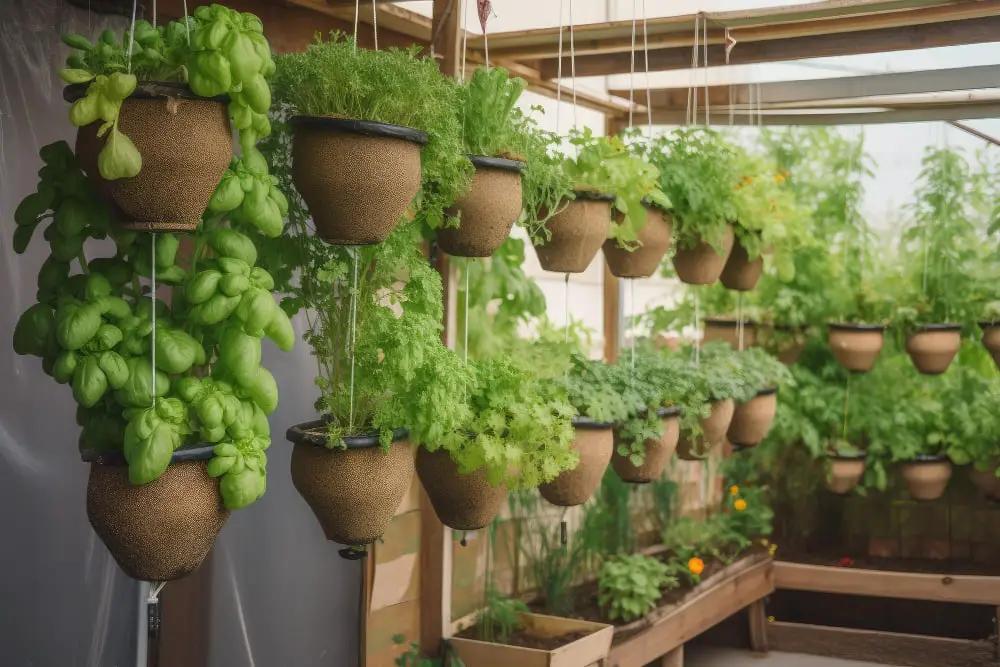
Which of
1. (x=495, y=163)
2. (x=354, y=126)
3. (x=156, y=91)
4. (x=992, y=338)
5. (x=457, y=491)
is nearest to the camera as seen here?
(x=156, y=91)

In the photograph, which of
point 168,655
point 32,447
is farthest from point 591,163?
point 168,655

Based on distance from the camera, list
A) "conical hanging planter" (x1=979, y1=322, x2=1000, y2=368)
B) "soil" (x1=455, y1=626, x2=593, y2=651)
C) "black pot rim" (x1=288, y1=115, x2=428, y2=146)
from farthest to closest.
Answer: "conical hanging planter" (x1=979, y1=322, x2=1000, y2=368) < "soil" (x1=455, y1=626, x2=593, y2=651) < "black pot rim" (x1=288, y1=115, x2=428, y2=146)

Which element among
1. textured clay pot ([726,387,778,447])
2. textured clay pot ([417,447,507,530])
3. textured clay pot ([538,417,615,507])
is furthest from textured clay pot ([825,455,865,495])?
textured clay pot ([417,447,507,530])

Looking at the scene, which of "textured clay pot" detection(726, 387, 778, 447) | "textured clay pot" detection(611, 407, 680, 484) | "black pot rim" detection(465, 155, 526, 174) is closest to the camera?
"black pot rim" detection(465, 155, 526, 174)

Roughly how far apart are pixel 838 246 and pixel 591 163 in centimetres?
293

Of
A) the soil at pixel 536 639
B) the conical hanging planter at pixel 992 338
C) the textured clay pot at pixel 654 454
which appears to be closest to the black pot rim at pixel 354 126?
the textured clay pot at pixel 654 454

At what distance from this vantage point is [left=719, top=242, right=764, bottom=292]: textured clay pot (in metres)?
3.86

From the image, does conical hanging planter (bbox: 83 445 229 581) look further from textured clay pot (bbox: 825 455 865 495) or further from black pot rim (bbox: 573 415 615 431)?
textured clay pot (bbox: 825 455 865 495)

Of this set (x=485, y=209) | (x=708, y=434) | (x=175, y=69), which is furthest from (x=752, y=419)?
(x=175, y=69)

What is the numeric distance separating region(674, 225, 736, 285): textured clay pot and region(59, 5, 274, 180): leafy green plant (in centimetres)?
203

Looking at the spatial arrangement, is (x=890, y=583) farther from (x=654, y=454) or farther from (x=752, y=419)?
(x=654, y=454)

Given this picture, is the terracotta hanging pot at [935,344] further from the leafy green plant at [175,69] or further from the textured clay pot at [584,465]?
the leafy green plant at [175,69]

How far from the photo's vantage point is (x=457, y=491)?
7.91ft

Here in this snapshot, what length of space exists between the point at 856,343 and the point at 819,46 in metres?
1.49
